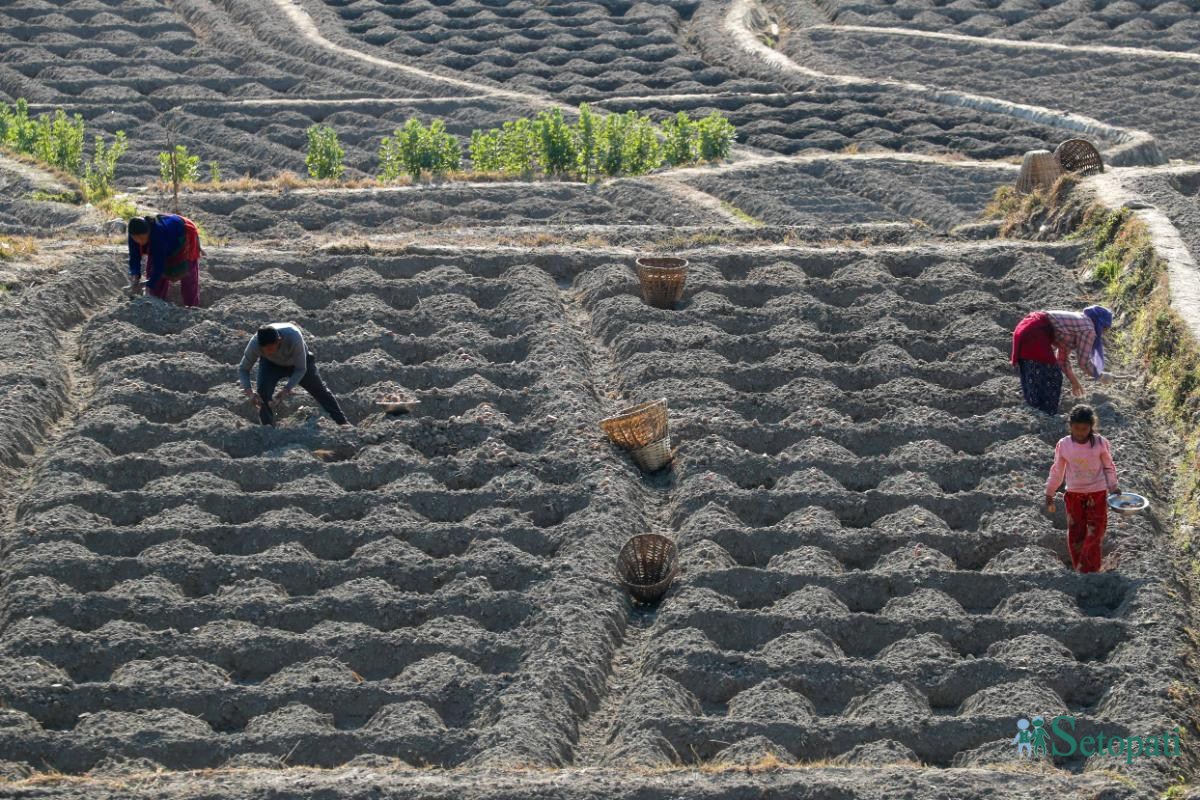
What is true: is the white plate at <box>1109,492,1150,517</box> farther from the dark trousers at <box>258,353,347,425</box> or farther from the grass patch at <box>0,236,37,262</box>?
the grass patch at <box>0,236,37,262</box>

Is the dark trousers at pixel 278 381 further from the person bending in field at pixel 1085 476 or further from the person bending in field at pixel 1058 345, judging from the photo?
the person bending in field at pixel 1085 476

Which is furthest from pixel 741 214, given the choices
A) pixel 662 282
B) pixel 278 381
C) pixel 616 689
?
pixel 616 689

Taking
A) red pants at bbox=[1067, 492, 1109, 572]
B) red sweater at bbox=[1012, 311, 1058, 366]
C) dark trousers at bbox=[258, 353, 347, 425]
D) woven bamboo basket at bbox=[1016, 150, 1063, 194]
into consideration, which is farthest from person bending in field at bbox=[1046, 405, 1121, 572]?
woven bamboo basket at bbox=[1016, 150, 1063, 194]

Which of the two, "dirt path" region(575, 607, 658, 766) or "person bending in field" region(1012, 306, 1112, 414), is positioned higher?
"person bending in field" region(1012, 306, 1112, 414)

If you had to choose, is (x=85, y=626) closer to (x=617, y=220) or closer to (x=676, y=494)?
(x=676, y=494)

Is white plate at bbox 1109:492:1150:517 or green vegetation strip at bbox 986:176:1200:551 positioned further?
green vegetation strip at bbox 986:176:1200:551
